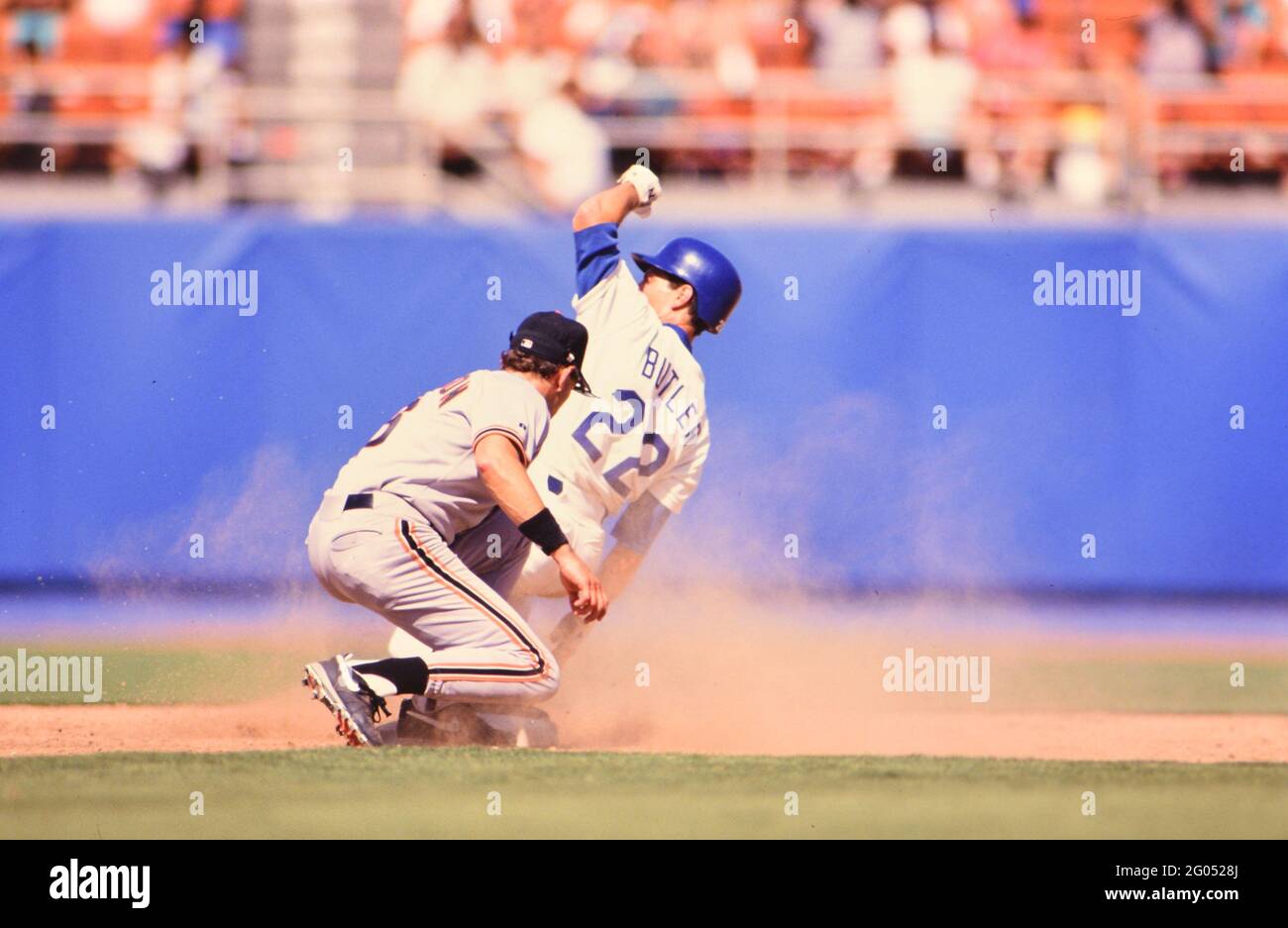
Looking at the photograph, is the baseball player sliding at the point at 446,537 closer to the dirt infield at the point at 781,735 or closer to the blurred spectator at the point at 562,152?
the dirt infield at the point at 781,735

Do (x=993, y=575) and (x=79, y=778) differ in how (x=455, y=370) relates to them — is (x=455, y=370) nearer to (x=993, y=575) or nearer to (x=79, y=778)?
(x=993, y=575)

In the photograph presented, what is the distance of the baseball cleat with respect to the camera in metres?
6.30

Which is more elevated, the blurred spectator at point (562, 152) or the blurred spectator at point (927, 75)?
the blurred spectator at point (927, 75)

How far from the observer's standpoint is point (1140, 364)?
10.3m

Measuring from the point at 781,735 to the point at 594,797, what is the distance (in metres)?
2.22

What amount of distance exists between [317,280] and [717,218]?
239cm

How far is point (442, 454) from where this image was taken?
6.52m

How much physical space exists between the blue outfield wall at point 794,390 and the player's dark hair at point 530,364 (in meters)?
2.97

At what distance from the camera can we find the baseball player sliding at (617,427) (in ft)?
24.0

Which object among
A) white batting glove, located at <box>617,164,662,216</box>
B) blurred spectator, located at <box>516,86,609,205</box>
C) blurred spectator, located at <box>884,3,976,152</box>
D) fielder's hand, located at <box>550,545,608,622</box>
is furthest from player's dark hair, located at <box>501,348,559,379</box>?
blurred spectator, located at <box>884,3,976,152</box>

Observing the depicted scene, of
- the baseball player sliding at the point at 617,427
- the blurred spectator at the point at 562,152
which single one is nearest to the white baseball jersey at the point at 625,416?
the baseball player sliding at the point at 617,427

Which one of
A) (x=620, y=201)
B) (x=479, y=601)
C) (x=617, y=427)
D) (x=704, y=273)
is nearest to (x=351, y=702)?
(x=479, y=601)
